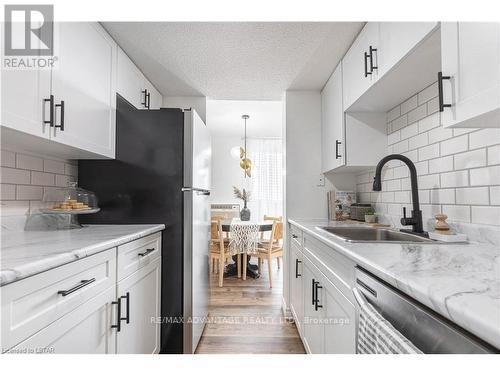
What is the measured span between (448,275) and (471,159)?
859 mm

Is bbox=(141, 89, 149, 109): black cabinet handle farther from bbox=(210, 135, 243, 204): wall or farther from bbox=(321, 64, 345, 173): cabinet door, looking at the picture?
bbox=(210, 135, 243, 204): wall

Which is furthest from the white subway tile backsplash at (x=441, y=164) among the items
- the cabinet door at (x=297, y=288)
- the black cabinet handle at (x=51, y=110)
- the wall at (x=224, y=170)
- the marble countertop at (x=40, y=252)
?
the wall at (x=224, y=170)

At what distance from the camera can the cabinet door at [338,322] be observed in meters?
1.12

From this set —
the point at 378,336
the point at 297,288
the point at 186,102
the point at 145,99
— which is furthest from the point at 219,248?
the point at 378,336

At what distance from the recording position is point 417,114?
176 centimetres

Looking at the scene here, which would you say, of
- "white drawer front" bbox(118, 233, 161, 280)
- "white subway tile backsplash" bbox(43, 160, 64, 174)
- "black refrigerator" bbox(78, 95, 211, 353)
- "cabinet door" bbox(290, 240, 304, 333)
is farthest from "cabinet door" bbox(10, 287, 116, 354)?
"cabinet door" bbox(290, 240, 304, 333)

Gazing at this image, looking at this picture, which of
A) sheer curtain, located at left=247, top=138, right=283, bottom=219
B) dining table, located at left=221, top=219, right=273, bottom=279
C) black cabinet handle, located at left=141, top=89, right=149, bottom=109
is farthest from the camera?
sheer curtain, located at left=247, top=138, right=283, bottom=219

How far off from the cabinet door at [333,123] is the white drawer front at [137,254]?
153cm

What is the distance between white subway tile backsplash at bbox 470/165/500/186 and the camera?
1163 millimetres

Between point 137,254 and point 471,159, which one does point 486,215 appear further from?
point 137,254

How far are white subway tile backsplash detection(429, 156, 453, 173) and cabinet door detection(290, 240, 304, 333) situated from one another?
3.64 ft

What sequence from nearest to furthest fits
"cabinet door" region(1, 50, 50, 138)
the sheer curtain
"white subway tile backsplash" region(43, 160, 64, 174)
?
1. "cabinet door" region(1, 50, 50, 138)
2. "white subway tile backsplash" region(43, 160, 64, 174)
3. the sheer curtain

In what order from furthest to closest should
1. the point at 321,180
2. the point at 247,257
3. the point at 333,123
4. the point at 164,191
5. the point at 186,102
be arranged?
the point at 247,257 < the point at 186,102 < the point at 321,180 < the point at 333,123 < the point at 164,191
